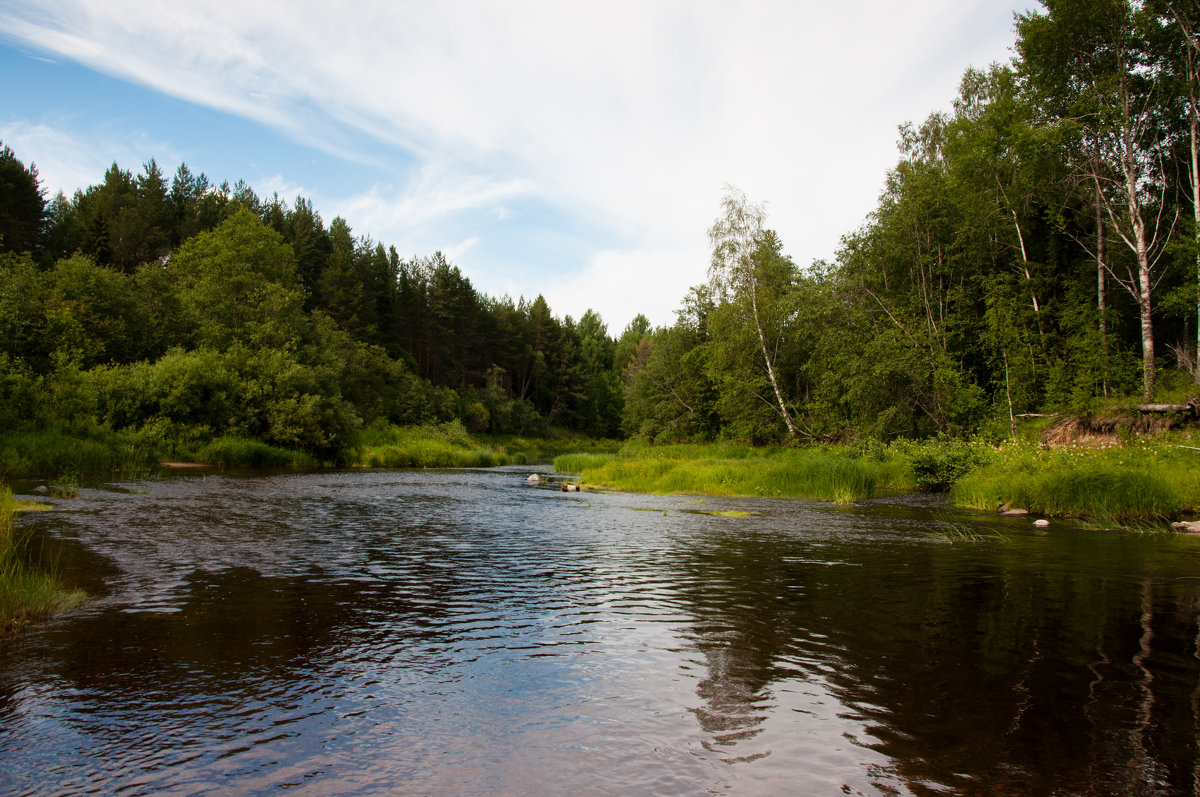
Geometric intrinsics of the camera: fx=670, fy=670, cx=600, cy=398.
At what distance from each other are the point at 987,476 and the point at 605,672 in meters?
21.7

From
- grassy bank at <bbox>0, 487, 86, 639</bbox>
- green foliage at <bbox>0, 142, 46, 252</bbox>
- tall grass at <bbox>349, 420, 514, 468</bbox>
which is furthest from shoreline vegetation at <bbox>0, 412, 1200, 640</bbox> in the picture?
green foliage at <bbox>0, 142, 46, 252</bbox>

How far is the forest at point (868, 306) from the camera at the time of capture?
29.8 m

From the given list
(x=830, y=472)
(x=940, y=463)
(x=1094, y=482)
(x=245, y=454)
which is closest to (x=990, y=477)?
(x=1094, y=482)

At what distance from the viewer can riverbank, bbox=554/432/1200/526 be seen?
18.8 meters

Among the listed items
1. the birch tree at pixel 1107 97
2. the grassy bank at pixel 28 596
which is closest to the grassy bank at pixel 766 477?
the birch tree at pixel 1107 97

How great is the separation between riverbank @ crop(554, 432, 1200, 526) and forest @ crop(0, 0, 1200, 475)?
493 centimetres

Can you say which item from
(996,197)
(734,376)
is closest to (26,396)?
(734,376)

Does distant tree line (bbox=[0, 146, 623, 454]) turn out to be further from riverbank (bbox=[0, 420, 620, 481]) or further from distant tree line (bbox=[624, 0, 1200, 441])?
distant tree line (bbox=[624, 0, 1200, 441])

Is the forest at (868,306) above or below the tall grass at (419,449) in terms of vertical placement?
above

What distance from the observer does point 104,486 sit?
2345 centimetres

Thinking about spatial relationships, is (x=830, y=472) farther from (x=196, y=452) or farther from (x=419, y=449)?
(x=419, y=449)

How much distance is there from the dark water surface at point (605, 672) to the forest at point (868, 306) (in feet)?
65.5

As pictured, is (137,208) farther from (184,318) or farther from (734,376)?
(734,376)

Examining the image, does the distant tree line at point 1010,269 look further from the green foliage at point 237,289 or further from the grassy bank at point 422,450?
the green foliage at point 237,289
